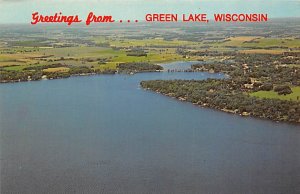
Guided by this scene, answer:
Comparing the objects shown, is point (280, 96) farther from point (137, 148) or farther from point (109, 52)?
point (109, 52)

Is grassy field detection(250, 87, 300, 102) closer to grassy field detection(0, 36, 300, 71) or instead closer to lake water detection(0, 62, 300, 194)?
lake water detection(0, 62, 300, 194)

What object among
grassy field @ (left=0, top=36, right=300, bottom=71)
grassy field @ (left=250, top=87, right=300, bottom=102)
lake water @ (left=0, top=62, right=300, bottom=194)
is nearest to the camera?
lake water @ (left=0, top=62, right=300, bottom=194)

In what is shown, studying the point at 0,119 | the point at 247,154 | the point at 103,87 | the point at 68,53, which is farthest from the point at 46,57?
the point at 247,154

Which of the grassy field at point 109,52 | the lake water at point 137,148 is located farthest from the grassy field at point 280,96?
the grassy field at point 109,52

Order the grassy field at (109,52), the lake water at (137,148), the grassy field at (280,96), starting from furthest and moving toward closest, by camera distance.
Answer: the grassy field at (109,52) → the grassy field at (280,96) → the lake water at (137,148)

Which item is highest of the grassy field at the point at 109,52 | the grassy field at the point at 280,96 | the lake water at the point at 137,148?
the grassy field at the point at 109,52

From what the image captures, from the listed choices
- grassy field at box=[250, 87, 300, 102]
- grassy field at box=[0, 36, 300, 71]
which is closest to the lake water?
grassy field at box=[250, 87, 300, 102]

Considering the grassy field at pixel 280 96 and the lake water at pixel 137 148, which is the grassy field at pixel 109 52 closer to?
the grassy field at pixel 280 96

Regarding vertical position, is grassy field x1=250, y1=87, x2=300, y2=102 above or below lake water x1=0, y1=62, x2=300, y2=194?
above
